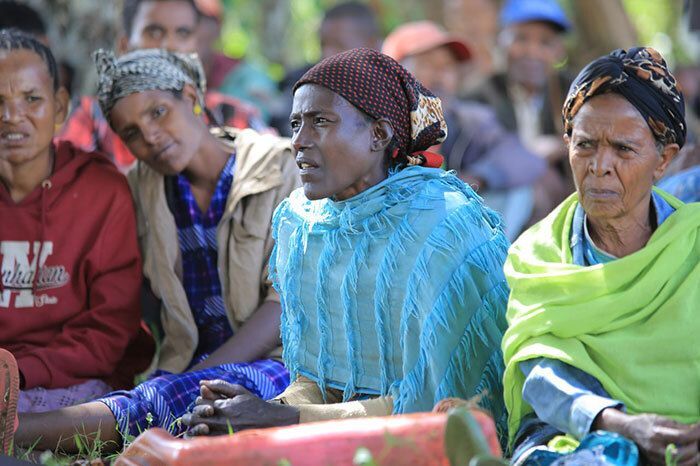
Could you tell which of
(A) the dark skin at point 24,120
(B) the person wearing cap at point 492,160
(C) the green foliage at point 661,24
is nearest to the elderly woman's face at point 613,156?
(A) the dark skin at point 24,120

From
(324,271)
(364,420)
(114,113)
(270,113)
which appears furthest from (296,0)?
(364,420)

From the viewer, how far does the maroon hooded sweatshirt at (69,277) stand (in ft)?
15.4

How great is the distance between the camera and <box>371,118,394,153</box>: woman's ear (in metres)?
3.82

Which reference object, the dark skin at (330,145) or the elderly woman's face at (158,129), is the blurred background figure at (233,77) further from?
the dark skin at (330,145)

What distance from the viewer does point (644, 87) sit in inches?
135

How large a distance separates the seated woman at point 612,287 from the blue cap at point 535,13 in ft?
15.7

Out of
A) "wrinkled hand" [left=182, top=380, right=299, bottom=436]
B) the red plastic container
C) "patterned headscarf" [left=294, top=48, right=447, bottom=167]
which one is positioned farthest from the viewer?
"patterned headscarf" [left=294, top=48, right=447, bottom=167]

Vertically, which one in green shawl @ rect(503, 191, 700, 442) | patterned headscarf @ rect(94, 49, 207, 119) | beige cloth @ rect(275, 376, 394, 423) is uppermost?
patterned headscarf @ rect(94, 49, 207, 119)

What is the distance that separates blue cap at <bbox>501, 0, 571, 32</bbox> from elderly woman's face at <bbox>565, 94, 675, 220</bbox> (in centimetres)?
487

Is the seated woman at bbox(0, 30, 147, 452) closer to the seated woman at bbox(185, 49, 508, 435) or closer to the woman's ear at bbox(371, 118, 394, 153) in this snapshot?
the seated woman at bbox(185, 49, 508, 435)

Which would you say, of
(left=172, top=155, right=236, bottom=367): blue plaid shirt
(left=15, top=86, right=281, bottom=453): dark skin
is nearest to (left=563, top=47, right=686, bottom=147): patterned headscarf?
(left=15, top=86, right=281, bottom=453): dark skin

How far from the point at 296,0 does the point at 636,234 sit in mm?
13308

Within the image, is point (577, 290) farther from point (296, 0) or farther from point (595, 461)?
point (296, 0)

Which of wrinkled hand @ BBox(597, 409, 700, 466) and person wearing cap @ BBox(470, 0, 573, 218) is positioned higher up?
person wearing cap @ BBox(470, 0, 573, 218)
